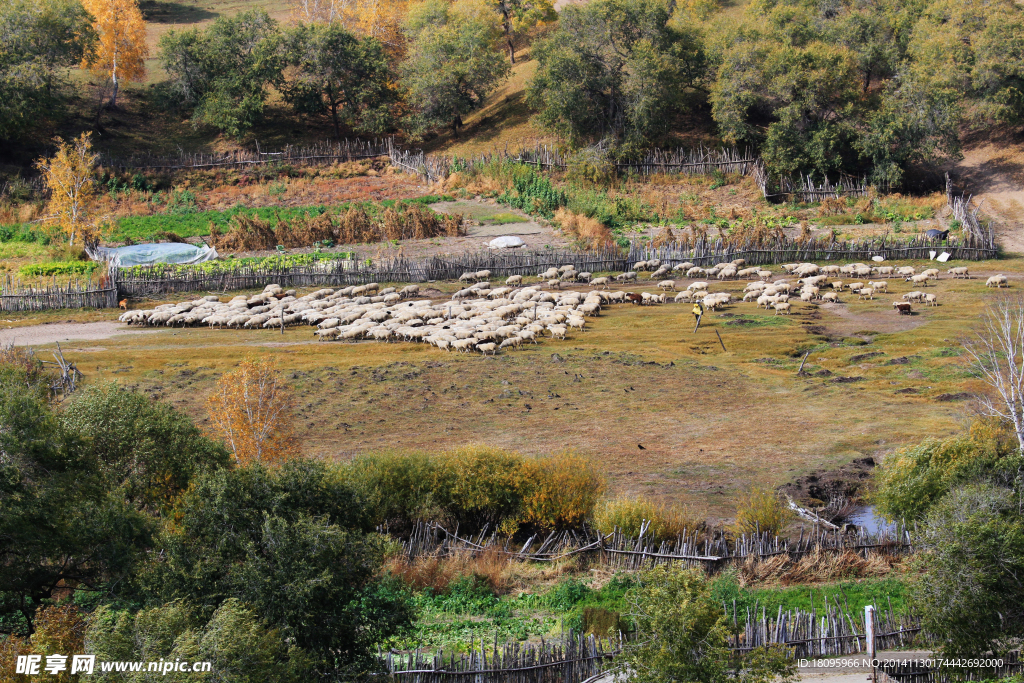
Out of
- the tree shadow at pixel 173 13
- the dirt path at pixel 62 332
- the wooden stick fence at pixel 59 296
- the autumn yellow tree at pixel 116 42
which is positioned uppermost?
the tree shadow at pixel 173 13

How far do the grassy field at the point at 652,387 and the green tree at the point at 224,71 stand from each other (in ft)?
100

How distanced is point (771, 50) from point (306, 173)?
31684 millimetres

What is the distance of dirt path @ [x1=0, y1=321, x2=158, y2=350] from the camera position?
1339 inches

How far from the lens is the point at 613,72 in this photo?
192 feet

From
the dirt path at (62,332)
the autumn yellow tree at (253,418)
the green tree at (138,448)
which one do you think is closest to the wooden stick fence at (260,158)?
the dirt path at (62,332)

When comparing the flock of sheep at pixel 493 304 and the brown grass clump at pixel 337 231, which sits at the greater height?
the brown grass clump at pixel 337 231

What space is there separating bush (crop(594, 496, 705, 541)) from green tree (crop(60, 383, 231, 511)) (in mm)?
7678

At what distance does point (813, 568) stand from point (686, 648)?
7646 mm

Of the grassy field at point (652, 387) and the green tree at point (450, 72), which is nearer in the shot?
the grassy field at point (652, 387)

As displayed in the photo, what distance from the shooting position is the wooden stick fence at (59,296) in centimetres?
3769

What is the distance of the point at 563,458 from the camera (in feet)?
66.3

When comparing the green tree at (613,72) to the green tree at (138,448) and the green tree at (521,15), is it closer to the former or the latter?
the green tree at (521,15)

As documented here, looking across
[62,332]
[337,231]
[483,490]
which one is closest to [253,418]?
[483,490]

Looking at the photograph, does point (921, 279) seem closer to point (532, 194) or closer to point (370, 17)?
point (532, 194)
